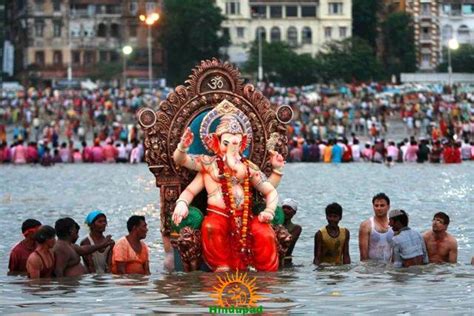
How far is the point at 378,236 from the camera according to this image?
68.5 feet

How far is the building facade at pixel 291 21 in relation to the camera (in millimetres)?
123125

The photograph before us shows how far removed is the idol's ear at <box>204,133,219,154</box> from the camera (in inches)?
779

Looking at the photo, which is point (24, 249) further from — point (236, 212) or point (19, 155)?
point (19, 155)

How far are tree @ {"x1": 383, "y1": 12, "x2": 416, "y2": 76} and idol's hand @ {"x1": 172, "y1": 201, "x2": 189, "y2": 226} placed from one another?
101 meters

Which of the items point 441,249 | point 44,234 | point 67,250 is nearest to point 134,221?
point 67,250

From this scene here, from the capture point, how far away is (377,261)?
68.5 feet

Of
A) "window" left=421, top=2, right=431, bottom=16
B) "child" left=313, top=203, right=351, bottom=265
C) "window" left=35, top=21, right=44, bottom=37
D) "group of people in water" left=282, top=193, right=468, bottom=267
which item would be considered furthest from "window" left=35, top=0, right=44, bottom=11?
"child" left=313, top=203, right=351, bottom=265

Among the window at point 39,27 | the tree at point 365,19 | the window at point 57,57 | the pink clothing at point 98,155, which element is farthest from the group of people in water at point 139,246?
the window at point 39,27

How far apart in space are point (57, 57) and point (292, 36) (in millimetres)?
14401

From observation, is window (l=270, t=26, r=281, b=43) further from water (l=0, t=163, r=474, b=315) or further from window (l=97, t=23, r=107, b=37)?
water (l=0, t=163, r=474, b=315)

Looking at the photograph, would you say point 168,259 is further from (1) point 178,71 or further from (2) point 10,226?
(1) point 178,71

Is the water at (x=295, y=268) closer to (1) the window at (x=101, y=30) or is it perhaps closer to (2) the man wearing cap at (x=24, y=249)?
(2) the man wearing cap at (x=24, y=249)

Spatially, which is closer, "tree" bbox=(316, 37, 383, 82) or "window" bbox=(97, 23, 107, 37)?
"tree" bbox=(316, 37, 383, 82)

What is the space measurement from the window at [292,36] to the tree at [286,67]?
335 inches
